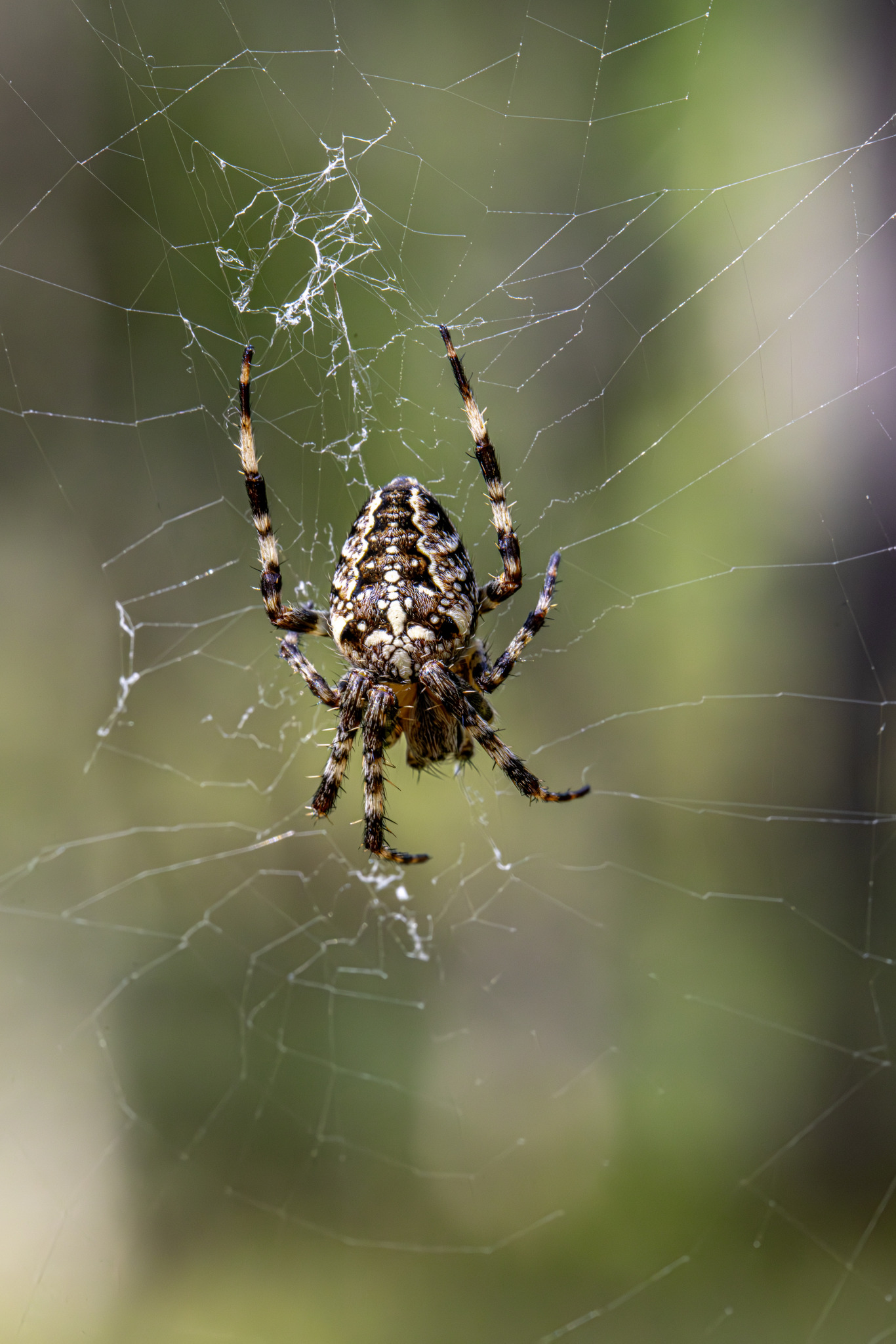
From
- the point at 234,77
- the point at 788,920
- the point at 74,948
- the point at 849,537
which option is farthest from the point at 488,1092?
the point at 234,77

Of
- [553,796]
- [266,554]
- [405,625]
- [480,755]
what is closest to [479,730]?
[553,796]

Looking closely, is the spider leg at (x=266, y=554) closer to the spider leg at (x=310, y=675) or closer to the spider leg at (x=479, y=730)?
the spider leg at (x=310, y=675)

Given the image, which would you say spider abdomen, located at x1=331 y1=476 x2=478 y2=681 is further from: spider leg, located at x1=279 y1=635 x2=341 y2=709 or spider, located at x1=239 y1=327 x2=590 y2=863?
spider leg, located at x1=279 y1=635 x2=341 y2=709

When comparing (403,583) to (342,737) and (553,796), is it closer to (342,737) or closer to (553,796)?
(342,737)

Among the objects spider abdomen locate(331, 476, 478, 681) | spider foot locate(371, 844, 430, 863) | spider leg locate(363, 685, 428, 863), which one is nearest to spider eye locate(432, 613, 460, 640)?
spider abdomen locate(331, 476, 478, 681)

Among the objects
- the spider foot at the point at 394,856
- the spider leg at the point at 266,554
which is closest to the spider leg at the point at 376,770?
the spider foot at the point at 394,856

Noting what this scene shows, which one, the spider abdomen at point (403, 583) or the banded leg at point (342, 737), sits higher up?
the spider abdomen at point (403, 583)

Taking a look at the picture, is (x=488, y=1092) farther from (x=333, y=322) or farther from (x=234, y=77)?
(x=234, y=77)

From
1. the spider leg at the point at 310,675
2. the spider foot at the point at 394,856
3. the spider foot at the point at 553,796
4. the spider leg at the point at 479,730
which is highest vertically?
the spider leg at the point at 310,675
